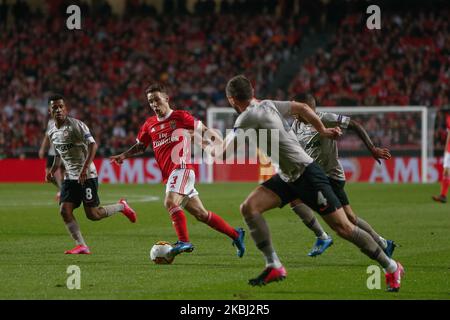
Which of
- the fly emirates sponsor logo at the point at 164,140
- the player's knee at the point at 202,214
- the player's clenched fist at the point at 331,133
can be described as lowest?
the player's knee at the point at 202,214

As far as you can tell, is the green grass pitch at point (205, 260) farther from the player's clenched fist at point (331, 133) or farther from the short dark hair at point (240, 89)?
the short dark hair at point (240, 89)

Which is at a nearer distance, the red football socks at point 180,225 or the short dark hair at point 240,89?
the short dark hair at point 240,89

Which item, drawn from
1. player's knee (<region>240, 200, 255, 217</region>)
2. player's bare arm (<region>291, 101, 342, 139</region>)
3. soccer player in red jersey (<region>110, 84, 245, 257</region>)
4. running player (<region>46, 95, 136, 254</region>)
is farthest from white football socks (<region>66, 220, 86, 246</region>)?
player's bare arm (<region>291, 101, 342, 139</region>)

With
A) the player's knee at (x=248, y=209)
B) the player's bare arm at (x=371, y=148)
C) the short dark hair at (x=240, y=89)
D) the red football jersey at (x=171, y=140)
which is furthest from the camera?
the red football jersey at (x=171, y=140)

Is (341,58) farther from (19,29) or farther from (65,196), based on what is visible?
(65,196)

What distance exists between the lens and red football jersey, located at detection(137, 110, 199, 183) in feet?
38.5

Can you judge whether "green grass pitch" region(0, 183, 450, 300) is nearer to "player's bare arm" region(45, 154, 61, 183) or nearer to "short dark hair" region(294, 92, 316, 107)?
"player's bare arm" region(45, 154, 61, 183)

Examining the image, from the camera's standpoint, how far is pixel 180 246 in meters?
11.1

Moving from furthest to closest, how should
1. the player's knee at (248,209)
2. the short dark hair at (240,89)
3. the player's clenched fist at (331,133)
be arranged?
the player's clenched fist at (331,133)
the player's knee at (248,209)
the short dark hair at (240,89)

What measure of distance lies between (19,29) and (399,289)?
113 feet

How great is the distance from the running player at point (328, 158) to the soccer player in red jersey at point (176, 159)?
1.02 meters

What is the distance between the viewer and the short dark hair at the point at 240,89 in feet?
29.0

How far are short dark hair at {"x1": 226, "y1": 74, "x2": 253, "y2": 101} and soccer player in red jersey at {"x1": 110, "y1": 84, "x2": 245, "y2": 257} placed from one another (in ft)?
9.02

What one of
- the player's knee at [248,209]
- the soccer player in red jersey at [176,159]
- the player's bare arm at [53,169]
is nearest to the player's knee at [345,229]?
the player's knee at [248,209]
